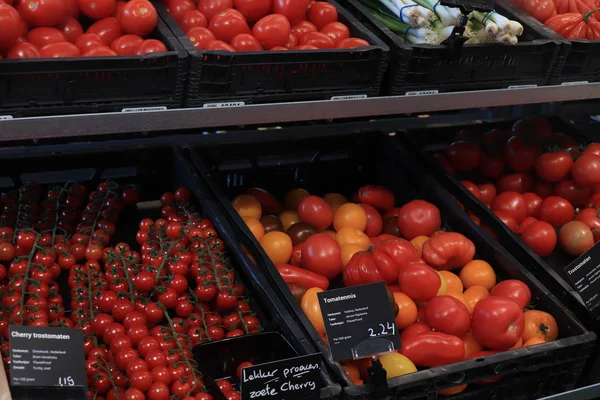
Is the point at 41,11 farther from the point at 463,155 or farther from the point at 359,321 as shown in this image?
the point at 463,155

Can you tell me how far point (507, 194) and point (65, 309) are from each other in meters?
1.64

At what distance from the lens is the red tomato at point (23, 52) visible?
177cm

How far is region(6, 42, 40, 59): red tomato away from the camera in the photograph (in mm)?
1771

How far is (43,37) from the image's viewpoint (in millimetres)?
1902

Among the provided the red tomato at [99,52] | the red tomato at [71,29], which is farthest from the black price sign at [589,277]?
the red tomato at [71,29]

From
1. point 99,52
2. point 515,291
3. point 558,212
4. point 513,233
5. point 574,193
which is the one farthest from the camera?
point 574,193

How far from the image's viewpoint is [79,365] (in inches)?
61.1

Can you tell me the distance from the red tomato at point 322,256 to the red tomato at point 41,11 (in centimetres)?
99

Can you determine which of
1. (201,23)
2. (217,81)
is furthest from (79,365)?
(201,23)

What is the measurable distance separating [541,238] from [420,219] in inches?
17.5

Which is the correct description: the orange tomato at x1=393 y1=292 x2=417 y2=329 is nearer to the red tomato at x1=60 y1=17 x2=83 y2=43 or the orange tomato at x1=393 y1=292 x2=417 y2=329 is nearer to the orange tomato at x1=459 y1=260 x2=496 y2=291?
the orange tomato at x1=459 y1=260 x2=496 y2=291

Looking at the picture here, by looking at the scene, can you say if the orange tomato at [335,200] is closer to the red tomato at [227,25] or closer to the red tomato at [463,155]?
the red tomato at [463,155]

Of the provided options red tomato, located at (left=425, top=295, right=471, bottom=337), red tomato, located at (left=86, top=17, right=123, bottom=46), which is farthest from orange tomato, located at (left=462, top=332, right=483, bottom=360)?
red tomato, located at (left=86, top=17, right=123, bottom=46)

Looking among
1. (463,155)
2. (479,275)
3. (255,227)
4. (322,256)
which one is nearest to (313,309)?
(322,256)
